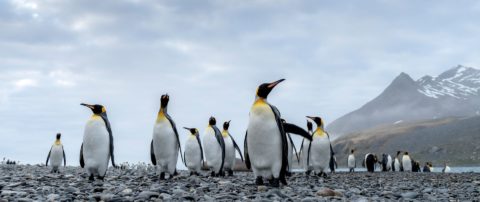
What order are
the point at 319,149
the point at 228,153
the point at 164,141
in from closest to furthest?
1. the point at 164,141
2. the point at 319,149
3. the point at 228,153

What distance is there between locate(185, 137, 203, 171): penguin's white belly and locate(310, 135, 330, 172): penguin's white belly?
3.33 meters

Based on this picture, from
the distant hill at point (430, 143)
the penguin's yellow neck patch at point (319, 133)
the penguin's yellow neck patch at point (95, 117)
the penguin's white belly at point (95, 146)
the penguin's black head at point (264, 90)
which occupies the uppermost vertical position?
the distant hill at point (430, 143)

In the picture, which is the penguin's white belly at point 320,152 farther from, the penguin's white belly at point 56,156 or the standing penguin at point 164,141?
the penguin's white belly at point 56,156

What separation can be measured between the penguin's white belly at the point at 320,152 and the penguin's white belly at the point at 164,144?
5.05 meters

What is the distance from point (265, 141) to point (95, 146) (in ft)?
11.6

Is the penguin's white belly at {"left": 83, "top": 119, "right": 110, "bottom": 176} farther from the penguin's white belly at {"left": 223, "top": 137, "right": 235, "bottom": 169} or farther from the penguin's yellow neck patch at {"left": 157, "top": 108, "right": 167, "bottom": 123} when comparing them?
the penguin's white belly at {"left": 223, "top": 137, "right": 235, "bottom": 169}

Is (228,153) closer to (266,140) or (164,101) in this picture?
(164,101)

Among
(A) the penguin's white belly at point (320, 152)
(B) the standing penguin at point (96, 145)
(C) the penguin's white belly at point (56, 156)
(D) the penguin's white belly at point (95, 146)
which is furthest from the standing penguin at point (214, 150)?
(C) the penguin's white belly at point (56, 156)

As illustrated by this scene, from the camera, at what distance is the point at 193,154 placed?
44.0ft

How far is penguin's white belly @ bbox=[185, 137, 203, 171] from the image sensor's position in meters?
13.4

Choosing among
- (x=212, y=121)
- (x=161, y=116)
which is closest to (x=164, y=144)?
(x=161, y=116)

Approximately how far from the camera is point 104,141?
10062 mm

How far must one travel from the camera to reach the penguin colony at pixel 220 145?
8594 mm

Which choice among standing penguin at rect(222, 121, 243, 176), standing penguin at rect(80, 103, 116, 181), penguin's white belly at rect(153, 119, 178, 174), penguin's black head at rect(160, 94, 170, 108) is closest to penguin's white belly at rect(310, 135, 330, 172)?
standing penguin at rect(222, 121, 243, 176)
